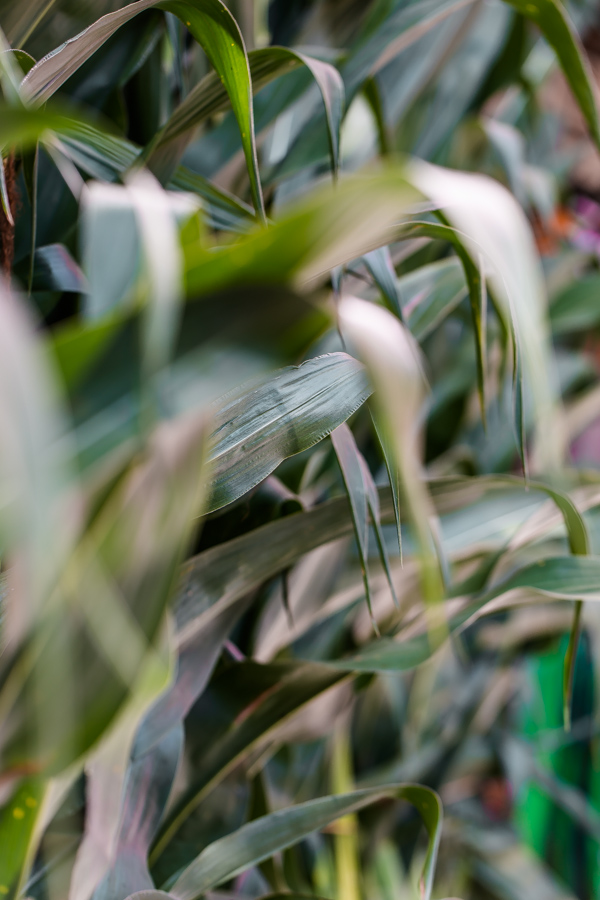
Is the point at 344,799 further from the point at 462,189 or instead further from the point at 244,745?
the point at 462,189

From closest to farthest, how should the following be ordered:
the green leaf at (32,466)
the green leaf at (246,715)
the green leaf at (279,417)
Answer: the green leaf at (32,466) → the green leaf at (279,417) → the green leaf at (246,715)

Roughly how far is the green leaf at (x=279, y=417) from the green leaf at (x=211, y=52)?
0.18 feet

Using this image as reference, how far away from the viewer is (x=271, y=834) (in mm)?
251

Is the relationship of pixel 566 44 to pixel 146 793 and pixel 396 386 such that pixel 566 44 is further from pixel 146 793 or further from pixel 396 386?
pixel 146 793

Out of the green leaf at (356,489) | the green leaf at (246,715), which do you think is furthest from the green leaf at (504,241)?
the green leaf at (246,715)

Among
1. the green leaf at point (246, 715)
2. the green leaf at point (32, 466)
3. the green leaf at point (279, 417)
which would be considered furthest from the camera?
the green leaf at point (246, 715)

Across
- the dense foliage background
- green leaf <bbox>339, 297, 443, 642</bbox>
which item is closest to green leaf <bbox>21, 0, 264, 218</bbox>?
the dense foliage background

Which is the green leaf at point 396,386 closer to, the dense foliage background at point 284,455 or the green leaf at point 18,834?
the dense foliage background at point 284,455

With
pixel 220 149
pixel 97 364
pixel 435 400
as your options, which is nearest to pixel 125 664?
pixel 97 364

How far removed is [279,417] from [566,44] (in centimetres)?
20

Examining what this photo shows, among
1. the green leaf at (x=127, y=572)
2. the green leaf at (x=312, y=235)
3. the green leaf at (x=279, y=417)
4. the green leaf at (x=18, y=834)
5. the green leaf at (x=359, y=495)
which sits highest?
the green leaf at (x=312, y=235)

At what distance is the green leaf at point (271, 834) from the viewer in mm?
242

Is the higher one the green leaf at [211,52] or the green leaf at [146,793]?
the green leaf at [211,52]

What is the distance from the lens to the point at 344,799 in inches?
9.8
